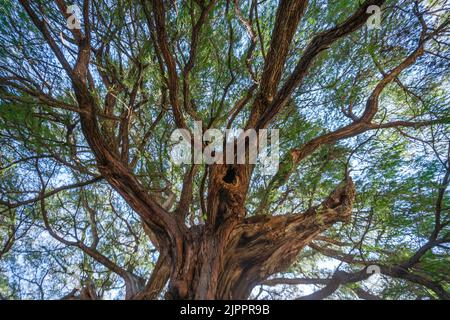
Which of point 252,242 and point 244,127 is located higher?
point 244,127

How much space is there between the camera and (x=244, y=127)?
1.83 m

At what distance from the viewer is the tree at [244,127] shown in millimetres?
1676

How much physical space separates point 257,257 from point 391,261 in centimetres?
100

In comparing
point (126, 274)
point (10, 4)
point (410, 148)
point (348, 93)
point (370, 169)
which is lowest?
point (126, 274)

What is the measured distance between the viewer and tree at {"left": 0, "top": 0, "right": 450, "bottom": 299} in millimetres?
1676

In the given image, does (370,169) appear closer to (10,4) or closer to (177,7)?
(177,7)

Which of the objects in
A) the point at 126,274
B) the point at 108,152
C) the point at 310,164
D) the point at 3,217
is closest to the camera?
the point at 108,152

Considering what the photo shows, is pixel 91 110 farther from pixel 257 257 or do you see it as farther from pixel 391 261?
pixel 391 261

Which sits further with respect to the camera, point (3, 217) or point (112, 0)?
point (3, 217)

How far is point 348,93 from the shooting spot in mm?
2182
